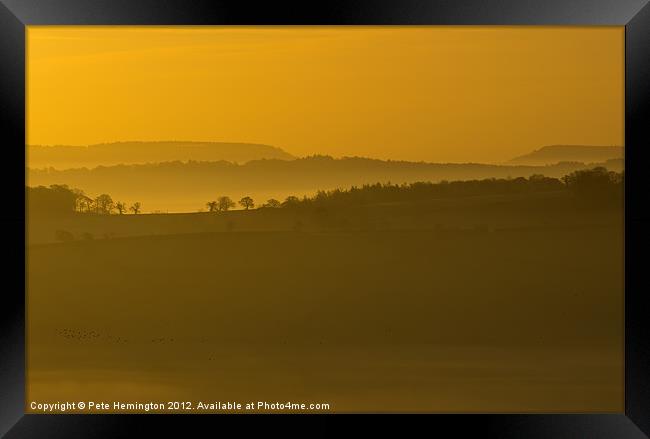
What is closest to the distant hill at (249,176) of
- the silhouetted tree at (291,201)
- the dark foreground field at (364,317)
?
the silhouetted tree at (291,201)

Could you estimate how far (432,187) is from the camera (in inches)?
142

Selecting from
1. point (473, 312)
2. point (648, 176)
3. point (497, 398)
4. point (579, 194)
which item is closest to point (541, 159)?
point (579, 194)

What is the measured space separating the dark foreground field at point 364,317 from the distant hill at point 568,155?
0.33 m

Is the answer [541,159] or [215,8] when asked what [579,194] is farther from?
[215,8]

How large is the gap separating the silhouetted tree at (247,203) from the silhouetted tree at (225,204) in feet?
0.15

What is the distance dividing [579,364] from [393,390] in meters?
0.92

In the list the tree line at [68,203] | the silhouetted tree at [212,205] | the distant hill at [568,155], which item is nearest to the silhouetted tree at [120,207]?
the tree line at [68,203]

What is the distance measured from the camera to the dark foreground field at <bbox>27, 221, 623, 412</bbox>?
142 inches

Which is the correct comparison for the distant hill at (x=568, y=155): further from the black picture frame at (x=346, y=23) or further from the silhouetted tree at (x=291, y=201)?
the silhouetted tree at (x=291, y=201)

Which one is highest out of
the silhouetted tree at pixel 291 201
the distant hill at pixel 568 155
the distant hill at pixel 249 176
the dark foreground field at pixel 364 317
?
the distant hill at pixel 568 155

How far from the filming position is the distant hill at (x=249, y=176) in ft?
11.7

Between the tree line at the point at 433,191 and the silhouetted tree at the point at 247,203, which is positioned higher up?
the tree line at the point at 433,191

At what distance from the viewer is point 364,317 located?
362 centimetres

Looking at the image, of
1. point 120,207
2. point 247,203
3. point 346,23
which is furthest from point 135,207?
point 346,23
